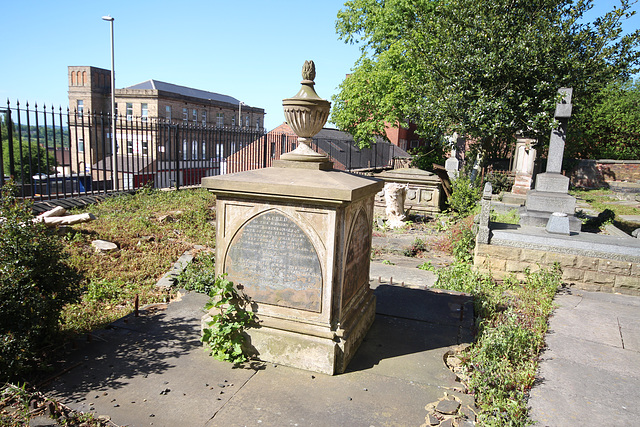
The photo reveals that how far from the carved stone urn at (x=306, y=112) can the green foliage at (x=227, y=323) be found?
147 cm

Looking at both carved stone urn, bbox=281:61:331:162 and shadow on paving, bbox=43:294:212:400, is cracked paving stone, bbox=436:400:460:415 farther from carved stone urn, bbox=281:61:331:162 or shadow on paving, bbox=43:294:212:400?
carved stone urn, bbox=281:61:331:162

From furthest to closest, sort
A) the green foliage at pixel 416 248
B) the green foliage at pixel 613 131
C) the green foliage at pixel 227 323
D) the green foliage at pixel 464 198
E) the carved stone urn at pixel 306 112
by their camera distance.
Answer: the green foliage at pixel 613 131
the green foliage at pixel 464 198
the green foliage at pixel 416 248
the carved stone urn at pixel 306 112
the green foliage at pixel 227 323

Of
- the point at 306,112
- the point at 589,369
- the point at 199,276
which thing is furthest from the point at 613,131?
the point at 199,276

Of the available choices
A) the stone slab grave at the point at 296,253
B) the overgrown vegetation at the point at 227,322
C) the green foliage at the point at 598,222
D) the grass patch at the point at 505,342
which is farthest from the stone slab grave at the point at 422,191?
the overgrown vegetation at the point at 227,322

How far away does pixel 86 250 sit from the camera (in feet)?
23.7

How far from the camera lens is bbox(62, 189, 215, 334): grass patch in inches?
207

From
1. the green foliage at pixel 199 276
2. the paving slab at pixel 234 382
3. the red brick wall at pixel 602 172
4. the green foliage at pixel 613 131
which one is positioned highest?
the green foliage at pixel 613 131

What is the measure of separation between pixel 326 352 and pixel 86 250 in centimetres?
537

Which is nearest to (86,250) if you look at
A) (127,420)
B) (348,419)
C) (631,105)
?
(127,420)

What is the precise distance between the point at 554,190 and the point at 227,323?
923 cm

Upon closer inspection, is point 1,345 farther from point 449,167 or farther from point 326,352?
point 449,167

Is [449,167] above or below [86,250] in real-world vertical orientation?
above

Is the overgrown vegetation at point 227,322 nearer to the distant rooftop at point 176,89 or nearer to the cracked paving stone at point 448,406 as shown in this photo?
the cracked paving stone at point 448,406

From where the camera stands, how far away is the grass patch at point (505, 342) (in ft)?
10.7
